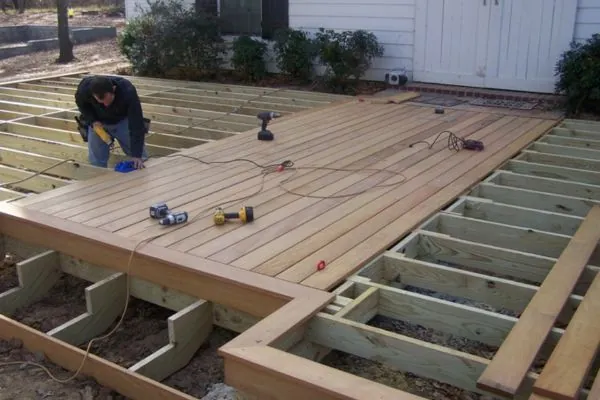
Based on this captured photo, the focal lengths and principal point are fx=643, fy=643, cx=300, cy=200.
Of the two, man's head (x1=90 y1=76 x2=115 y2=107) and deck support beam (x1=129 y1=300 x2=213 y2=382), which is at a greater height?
man's head (x1=90 y1=76 x2=115 y2=107)

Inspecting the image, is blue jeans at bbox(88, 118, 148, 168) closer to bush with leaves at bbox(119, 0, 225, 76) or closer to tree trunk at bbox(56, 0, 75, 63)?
bush with leaves at bbox(119, 0, 225, 76)

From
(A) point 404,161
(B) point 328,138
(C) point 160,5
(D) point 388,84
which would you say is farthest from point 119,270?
(C) point 160,5

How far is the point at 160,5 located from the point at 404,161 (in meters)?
6.06

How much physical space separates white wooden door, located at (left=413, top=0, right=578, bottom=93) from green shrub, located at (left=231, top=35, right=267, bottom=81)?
7.04 ft

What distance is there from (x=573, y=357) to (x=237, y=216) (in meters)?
1.93

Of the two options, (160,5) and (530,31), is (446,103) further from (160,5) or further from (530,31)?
(160,5)

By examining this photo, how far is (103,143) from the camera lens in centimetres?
489

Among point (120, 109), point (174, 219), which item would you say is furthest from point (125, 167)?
point (174, 219)

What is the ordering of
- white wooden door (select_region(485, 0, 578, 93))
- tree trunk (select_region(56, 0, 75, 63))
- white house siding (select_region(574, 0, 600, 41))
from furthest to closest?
tree trunk (select_region(56, 0, 75, 63)) → white wooden door (select_region(485, 0, 578, 93)) → white house siding (select_region(574, 0, 600, 41))

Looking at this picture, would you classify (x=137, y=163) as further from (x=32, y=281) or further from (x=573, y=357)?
(x=573, y=357)

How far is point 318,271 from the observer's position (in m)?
3.01

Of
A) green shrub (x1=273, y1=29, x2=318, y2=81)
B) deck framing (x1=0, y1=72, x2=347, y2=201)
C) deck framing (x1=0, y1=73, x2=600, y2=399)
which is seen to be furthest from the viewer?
green shrub (x1=273, y1=29, x2=318, y2=81)

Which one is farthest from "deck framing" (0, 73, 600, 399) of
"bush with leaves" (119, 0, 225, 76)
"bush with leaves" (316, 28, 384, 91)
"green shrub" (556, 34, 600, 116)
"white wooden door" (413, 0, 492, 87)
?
"bush with leaves" (119, 0, 225, 76)

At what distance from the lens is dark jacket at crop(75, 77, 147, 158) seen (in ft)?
14.9
